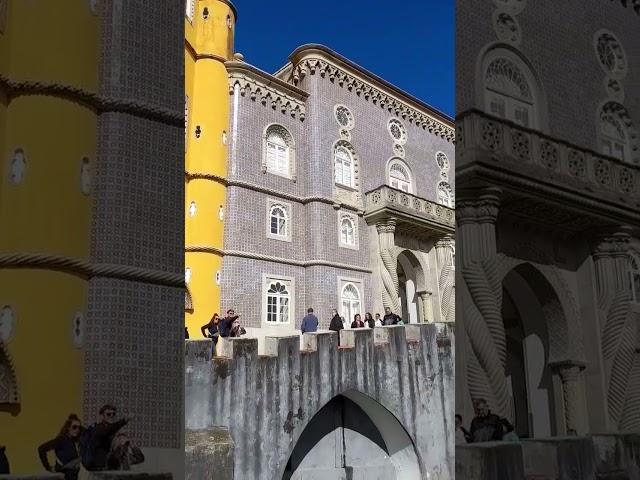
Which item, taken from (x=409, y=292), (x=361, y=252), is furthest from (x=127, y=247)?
(x=409, y=292)

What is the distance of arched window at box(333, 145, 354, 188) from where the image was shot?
23438 millimetres

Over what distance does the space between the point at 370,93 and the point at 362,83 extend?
0.54 m

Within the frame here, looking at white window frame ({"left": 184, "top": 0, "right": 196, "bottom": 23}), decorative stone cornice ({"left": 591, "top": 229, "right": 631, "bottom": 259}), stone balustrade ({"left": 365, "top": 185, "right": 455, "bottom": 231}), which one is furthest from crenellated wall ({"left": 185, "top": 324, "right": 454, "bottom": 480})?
white window frame ({"left": 184, "top": 0, "right": 196, "bottom": 23})

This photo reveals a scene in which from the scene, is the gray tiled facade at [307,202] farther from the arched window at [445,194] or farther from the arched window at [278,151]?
the arched window at [445,194]

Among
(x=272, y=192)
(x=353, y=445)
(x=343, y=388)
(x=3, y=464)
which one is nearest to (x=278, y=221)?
(x=272, y=192)

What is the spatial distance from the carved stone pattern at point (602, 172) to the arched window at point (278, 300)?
38.6 ft

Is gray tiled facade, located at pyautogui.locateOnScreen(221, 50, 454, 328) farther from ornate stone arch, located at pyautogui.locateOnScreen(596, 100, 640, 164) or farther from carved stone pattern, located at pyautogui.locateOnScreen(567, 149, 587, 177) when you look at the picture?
carved stone pattern, located at pyautogui.locateOnScreen(567, 149, 587, 177)

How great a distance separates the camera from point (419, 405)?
14836 millimetres

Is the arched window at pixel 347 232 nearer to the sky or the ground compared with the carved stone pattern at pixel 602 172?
nearer to the sky

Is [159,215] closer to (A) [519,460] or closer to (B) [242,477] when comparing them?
(A) [519,460]

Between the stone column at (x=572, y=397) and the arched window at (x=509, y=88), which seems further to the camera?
the stone column at (x=572, y=397)

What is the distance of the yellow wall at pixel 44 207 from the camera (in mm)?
8148

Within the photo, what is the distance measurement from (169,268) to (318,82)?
51.1 ft

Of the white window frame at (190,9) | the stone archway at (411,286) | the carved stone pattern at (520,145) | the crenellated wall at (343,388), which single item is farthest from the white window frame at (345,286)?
the carved stone pattern at (520,145)
